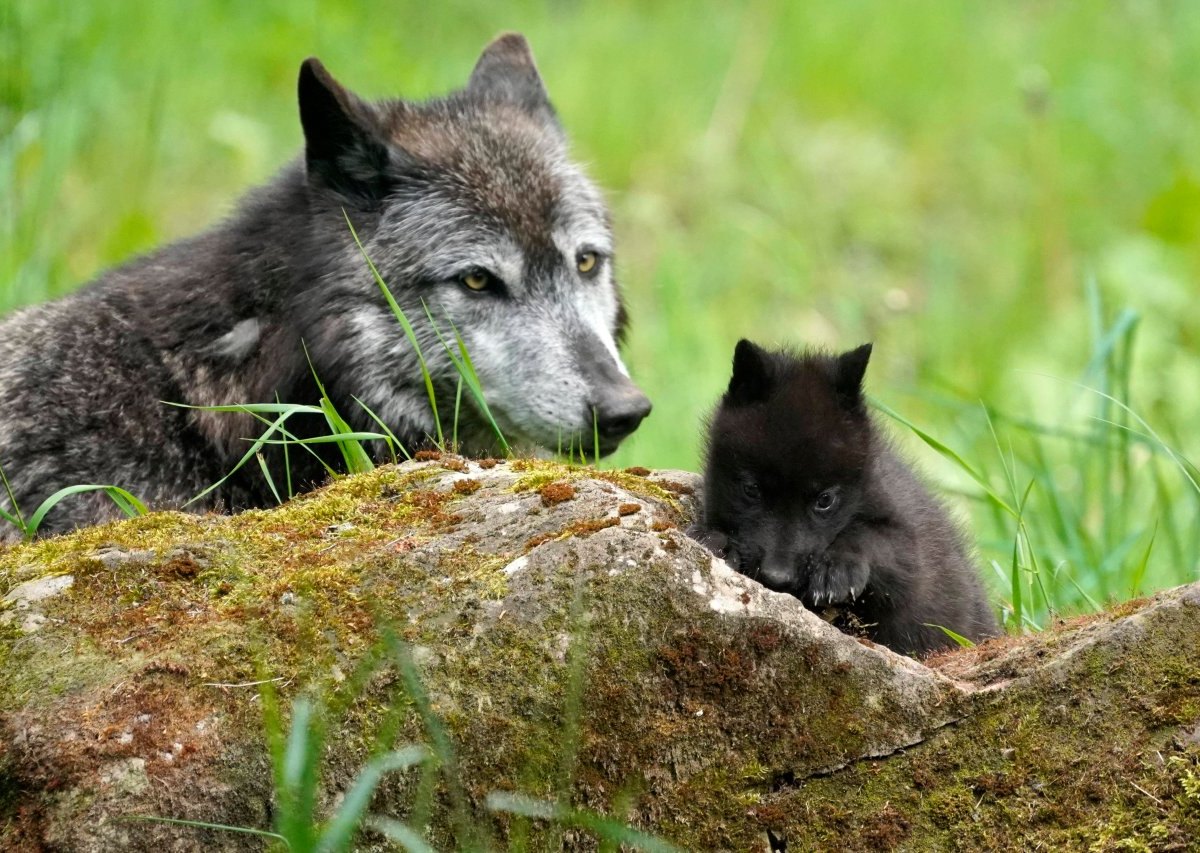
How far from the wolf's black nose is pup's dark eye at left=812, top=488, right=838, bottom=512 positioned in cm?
170

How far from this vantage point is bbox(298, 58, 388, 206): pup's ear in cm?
586

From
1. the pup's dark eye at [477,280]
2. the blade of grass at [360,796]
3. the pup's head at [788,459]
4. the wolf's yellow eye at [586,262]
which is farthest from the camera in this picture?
the wolf's yellow eye at [586,262]

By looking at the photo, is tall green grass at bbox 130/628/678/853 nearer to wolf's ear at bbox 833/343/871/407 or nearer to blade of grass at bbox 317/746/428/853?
blade of grass at bbox 317/746/428/853

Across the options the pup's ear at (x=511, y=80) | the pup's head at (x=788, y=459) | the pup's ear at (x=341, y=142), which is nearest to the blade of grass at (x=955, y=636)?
the pup's head at (x=788, y=459)

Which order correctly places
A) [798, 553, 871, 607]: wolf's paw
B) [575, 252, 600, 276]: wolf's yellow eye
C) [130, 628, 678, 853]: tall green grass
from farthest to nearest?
[575, 252, 600, 276]: wolf's yellow eye < [798, 553, 871, 607]: wolf's paw < [130, 628, 678, 853]: tall green grass

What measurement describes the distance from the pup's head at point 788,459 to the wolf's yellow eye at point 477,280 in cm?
220

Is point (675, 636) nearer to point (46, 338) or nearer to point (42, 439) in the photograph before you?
point (42, 439)

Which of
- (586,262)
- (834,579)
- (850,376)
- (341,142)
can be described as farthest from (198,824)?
(586,262)

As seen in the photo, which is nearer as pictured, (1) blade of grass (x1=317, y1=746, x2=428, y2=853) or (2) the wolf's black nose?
(1) blade of grass (x1=317, y1=746, x2=428, y2=853)

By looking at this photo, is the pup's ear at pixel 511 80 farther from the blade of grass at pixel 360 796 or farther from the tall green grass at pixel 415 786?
the blade of grass at pixel 360 796

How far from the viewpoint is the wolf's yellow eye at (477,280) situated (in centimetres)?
620

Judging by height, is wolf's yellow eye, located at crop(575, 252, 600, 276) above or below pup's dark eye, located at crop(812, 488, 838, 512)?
above

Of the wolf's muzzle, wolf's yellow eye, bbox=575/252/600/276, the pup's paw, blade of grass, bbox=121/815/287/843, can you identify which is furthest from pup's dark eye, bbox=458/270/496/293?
blade of grass, bbox=121/815/287/843

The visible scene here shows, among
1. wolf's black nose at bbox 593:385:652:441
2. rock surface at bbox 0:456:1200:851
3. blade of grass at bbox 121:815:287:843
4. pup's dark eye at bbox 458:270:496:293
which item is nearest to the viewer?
blade of grass at bbox 121:815:287:843
